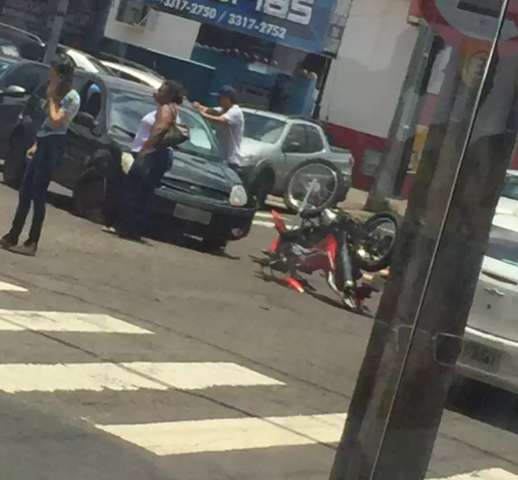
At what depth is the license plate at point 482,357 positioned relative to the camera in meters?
6.86

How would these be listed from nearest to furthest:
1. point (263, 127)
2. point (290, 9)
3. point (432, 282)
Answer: point (432, 282)
point (290, 9)
point (263, 127)

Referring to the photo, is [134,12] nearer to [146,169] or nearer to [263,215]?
[263,215]

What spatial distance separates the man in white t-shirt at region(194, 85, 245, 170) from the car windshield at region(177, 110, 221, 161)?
0.06 meters

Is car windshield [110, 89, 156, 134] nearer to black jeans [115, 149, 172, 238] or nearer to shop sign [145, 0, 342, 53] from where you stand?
black jeans [115, 149, 172, 238]

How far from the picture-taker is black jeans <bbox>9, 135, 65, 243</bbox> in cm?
1075

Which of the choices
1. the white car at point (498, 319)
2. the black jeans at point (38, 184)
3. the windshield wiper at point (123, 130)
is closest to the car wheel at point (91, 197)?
the black jeans at point (38, 184)

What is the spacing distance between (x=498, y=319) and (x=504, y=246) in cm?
43

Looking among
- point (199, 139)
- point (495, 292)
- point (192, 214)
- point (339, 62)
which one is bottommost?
point (192, 214)

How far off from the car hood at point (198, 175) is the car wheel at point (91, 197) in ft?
1.61

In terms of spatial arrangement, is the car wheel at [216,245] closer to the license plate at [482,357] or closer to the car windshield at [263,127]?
the car windshield at [263,127]

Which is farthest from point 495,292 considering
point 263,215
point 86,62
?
point 86,62

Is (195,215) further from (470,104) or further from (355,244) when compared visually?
(470,104)

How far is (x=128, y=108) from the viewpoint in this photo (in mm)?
10844

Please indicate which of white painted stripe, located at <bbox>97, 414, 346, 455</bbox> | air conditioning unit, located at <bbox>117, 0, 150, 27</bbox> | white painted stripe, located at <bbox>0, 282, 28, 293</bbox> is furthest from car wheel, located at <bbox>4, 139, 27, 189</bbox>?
white painted stripe, located at <bbox>97, 414, 346, 455</bbox>
